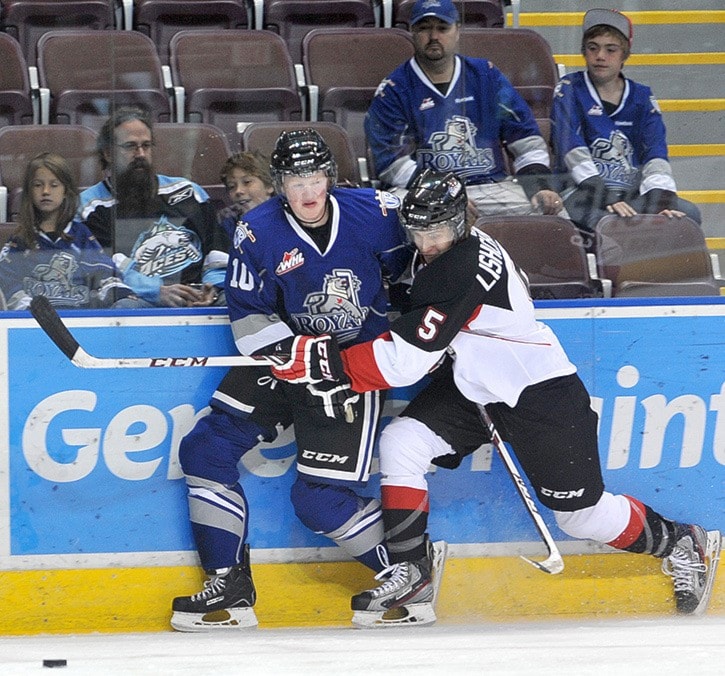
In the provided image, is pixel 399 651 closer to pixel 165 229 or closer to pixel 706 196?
pixel 165 229

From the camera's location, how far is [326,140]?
10.4 feet

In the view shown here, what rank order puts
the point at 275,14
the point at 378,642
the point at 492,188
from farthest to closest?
the point at 275,14 < the point at 492,188 < the point at 378,642

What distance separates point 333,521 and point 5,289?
996mm

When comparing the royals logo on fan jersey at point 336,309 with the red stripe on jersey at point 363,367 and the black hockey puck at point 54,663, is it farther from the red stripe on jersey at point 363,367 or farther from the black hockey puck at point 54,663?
the black hockey puck at point 54,663

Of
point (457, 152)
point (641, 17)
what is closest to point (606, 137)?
point (641, 17)

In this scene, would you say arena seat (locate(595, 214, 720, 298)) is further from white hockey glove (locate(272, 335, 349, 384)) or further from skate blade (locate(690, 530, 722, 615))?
white hockey glove (locate(272, 335, 349, 384))

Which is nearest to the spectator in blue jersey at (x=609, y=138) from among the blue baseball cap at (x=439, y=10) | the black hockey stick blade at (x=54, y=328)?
the blue baseball cap at (x=439, y=10)

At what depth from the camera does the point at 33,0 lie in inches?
131

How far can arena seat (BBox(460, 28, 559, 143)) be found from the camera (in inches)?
127

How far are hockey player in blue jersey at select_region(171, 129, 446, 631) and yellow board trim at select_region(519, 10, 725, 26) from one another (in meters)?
0.67

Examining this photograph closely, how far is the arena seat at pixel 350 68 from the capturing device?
3264 mm

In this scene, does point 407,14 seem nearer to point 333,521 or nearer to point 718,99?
point 718,99

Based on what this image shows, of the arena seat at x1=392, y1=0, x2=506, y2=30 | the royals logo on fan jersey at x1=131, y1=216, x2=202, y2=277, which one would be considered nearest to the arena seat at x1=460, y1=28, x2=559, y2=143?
the arena seat at x1=392, y1=0, x2=506, y2=30

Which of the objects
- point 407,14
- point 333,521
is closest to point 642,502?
→ point 333,521
